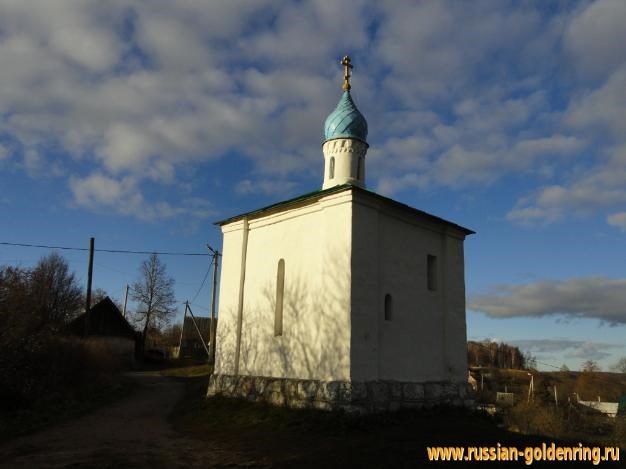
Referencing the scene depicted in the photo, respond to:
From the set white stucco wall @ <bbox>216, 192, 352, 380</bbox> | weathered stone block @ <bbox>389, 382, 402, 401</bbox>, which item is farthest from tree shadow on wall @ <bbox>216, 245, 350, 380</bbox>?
weathered stone block @ <bbox>389, 382, 402, 401</bbox>

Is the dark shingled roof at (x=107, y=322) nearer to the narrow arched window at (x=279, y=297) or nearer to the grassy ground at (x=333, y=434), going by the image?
the grassy ground at (x=333, y=434)

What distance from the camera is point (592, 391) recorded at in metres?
53.6

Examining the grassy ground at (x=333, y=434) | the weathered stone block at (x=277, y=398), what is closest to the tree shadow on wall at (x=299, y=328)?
the weathered stone block at (x=277, y=398)

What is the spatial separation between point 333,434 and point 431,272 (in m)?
5.82

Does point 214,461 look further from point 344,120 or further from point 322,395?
point 344,120

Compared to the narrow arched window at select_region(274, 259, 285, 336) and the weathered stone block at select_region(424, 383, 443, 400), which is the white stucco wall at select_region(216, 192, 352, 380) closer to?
the narrow arched window at select_region(274, 259, 285, 336)

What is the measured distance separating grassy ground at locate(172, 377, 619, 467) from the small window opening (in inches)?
129

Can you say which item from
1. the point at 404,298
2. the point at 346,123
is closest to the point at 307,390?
the point at 404,298

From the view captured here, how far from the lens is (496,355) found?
8856 cm

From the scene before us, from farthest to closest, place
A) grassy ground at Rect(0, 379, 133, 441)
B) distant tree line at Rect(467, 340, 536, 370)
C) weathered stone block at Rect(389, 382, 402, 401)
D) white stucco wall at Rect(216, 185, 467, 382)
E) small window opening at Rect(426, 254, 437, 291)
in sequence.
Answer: distant tree line at Rect(467, 340, 536, 370)
small window opening at Rect(426, 254, 437, 291)
weathered stone block at Rect(389, 382, 402, 401)
white stucco wall at Rect(216, 185, 467, 382)
grassy ground at Rect(0, 379, 133, 441)

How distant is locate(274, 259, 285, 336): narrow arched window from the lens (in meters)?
13.9

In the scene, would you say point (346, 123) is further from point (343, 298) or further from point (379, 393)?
Answer: point (379, 393)

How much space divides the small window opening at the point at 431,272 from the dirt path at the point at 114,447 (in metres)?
7.16

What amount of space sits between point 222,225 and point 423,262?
6.20 meters
